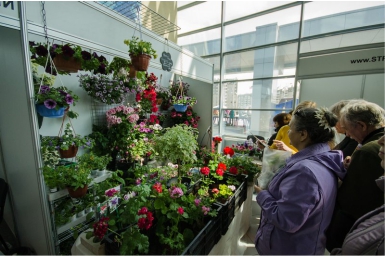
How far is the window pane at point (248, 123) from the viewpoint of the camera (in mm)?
4680

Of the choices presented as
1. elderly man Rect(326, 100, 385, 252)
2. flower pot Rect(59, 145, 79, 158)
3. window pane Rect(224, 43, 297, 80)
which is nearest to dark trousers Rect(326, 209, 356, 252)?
elderly man Rect(326, 100, 385, 252)

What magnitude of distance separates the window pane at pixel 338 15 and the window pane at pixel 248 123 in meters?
1.98

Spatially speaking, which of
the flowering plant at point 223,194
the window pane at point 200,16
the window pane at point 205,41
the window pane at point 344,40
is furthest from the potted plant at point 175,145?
the window pane at point 200,16

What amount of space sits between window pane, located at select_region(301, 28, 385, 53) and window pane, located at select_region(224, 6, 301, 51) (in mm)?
412

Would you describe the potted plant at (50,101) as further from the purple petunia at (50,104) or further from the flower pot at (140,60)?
the flower pot at (140,60)

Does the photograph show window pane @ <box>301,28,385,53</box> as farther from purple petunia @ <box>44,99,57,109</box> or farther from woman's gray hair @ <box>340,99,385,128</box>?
purple petunia @ <box>44,99,57,109</box>

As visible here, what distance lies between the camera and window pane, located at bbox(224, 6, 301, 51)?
4047mm

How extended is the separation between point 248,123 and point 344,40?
107 inches

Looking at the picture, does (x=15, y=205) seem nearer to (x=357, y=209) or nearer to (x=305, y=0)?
(x=357, y=209)

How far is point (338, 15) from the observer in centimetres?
363

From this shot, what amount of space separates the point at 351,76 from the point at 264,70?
178cm

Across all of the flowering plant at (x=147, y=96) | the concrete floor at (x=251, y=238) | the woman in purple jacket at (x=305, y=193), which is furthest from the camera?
the flowering plant at (x=147, y=96)

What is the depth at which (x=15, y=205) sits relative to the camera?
1.59 m

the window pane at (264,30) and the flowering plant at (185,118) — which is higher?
the window pane at (264,30)
